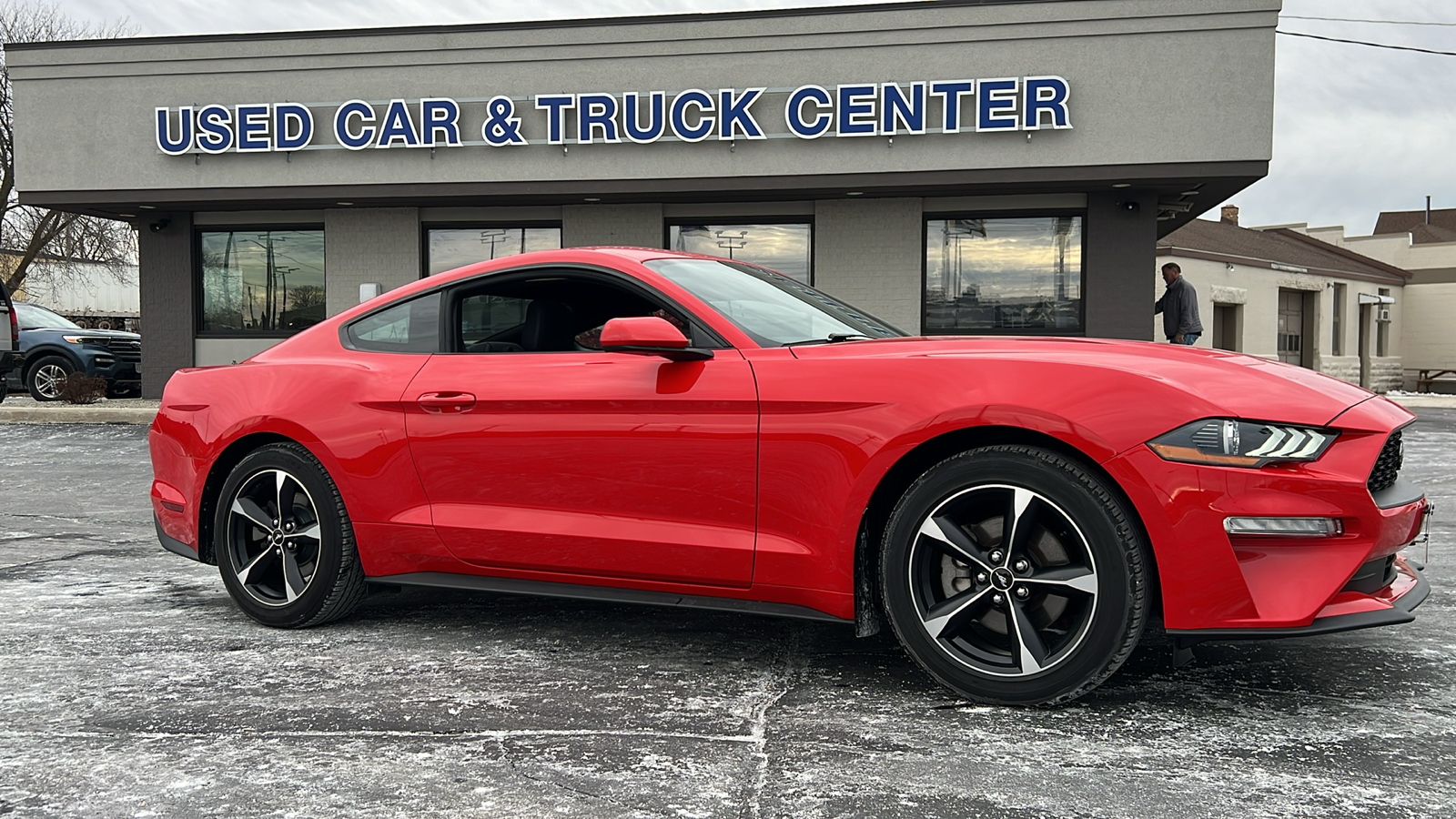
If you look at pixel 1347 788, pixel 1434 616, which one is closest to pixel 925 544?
pixel 1347 788

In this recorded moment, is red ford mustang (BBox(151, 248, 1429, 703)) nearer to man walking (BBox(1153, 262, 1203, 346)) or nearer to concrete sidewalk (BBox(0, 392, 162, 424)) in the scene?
man walking (BBox(1153, 262, 1203, 346))

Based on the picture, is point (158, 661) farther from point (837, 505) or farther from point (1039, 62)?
point (1039, 62)

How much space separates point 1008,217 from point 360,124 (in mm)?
8879

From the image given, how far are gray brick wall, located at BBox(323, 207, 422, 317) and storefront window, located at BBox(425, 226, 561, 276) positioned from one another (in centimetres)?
24

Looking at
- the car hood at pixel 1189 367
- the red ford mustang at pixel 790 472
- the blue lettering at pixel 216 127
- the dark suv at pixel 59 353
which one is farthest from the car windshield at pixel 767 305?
the dark suv at pixel 59 353

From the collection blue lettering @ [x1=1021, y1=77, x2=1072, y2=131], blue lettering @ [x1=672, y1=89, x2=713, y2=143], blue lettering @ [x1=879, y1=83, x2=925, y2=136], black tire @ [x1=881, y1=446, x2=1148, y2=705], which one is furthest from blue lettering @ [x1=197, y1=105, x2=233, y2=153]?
black tire @ [x1=881, y1=446, x2=1148, y2=705]

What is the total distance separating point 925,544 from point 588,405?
3.89 ft

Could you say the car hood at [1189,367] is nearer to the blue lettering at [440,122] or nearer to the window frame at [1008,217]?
the window frame at [1008,217]

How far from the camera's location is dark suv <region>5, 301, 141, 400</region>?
17906 millimetres

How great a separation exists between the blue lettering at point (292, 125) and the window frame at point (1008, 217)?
851cm

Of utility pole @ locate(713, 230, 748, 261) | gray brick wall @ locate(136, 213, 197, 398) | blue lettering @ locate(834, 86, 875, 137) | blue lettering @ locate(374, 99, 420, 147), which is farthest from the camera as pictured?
gray brick wall @ locate(136, 213, 197, 398)

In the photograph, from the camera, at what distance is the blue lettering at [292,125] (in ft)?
52.6

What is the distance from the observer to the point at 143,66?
54.4 feet

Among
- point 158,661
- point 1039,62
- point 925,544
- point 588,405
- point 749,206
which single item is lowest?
point 158,661
